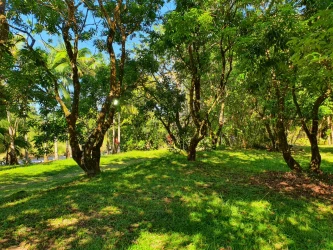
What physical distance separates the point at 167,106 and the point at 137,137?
12.9 meters

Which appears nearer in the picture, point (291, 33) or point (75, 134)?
point (291, 33)

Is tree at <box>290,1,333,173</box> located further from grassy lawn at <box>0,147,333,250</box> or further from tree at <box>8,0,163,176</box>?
tree at <box>8,0,163,176</box>

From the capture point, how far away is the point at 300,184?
810 centimetres

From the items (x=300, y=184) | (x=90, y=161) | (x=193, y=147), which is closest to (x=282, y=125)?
(x=300, y=184)

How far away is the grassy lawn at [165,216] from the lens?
477cm

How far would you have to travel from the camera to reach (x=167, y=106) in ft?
46.3

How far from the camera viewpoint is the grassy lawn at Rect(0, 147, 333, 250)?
15.6 ft

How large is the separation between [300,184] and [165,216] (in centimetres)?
460

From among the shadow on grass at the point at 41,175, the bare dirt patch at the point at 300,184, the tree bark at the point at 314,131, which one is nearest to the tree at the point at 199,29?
the tree bark at the point at 314,131

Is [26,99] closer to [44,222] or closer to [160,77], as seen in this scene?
[44,222]

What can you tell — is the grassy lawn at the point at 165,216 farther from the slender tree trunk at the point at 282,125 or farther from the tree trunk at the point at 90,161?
the slender tree trunk at the point at 282,125

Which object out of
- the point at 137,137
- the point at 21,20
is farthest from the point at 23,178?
the point at 137,137

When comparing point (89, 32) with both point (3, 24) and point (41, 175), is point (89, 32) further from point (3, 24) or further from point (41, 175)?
point (41, 175)

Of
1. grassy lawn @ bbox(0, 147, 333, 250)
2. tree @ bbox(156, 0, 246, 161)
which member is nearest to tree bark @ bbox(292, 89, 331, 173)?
grassy lawn @ bbox(0, 147, 333, 250)
